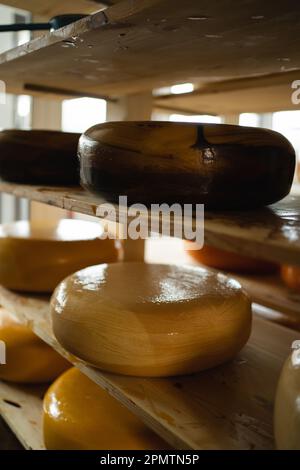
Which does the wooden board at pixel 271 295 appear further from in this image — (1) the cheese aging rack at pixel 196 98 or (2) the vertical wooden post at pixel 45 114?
(2) the vertical wooden post at pixel 45 114

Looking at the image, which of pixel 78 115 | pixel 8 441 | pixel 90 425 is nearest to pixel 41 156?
pixel 90 425

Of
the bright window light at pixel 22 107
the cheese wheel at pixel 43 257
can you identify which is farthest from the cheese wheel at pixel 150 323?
the bright window light at pixel 22 107

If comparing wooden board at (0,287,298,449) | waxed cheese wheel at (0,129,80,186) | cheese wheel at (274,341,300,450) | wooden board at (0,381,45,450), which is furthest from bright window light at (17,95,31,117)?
A: cheese wheel at (274,341,300,450)

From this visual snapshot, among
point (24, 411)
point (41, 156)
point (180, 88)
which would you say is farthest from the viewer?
point (180, 88)

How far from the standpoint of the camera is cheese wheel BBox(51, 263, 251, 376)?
2.32 feet

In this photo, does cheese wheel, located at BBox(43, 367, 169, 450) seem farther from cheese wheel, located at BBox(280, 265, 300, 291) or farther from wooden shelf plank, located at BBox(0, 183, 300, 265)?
cheese wheel, located at BBox(280, 265, 300, 291)

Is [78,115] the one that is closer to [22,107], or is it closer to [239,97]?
[22,107]

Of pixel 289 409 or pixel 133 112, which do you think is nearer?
pixel 289 409

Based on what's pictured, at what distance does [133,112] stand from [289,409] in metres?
0.96

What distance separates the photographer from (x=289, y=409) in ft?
1.68

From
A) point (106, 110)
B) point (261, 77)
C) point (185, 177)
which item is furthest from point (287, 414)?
point (106, 110)

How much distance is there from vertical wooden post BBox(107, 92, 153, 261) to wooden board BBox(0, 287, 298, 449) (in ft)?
Answer: 1.56

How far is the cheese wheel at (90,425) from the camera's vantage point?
78cm
